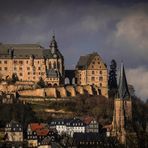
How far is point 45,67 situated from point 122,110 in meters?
15.3

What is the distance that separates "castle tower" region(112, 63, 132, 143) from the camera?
3974 inches

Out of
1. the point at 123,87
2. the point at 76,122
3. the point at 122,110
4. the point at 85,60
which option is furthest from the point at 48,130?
the point at 85,60

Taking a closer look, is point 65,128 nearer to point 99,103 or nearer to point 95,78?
point 99,103

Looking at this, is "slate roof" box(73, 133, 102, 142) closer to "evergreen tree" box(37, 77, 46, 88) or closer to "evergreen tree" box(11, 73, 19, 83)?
"evergreen tree" box(37, 77, 46, 88)

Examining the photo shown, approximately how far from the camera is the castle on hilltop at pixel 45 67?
375ft

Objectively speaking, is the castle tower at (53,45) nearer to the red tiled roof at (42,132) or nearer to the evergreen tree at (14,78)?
the evergreen tree at (14,78)

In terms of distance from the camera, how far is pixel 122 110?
10294 cm

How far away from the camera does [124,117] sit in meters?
103

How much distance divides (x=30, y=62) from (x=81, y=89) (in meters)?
6.98

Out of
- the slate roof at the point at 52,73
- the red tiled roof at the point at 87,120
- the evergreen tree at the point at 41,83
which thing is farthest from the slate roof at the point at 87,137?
the slate roof at the point at 52,73

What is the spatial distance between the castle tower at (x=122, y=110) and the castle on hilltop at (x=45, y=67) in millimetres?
8581

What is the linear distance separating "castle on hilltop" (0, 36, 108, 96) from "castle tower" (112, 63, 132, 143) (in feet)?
28.2

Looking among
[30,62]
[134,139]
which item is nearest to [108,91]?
[30,62]

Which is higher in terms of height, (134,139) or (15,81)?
(15,81)
